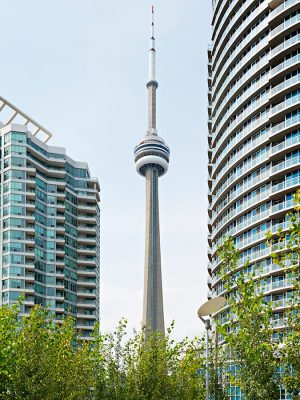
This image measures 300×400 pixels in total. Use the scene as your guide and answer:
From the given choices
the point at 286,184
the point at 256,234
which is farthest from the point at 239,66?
the point at 256,234

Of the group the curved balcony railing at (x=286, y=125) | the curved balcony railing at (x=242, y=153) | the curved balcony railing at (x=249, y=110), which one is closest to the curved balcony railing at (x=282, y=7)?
the curved balcony railing at (x=249, y=110)

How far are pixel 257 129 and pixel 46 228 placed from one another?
59.4 meters

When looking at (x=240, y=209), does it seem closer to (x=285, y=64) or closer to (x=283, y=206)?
(x=283, y=206)

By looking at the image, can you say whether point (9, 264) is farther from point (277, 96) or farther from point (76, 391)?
point (76, 391)

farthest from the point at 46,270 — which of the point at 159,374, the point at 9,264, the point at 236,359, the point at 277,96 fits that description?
the point at 236,359

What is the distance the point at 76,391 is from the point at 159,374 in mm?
5893

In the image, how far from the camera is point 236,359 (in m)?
28.2

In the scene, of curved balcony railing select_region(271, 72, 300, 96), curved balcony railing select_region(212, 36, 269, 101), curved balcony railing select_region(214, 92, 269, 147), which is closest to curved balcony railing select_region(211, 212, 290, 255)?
curved balcony railing select_region(214, 92, 269, 147)

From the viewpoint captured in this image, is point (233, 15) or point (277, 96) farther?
point (233, 15)

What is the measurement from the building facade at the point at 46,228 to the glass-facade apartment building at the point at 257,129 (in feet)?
128

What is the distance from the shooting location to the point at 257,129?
3295 inches

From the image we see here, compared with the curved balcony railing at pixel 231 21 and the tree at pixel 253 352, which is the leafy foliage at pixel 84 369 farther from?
the curved balcony railing at pixel 231 21

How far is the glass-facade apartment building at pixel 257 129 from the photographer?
254ft

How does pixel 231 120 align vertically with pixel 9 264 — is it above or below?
above
